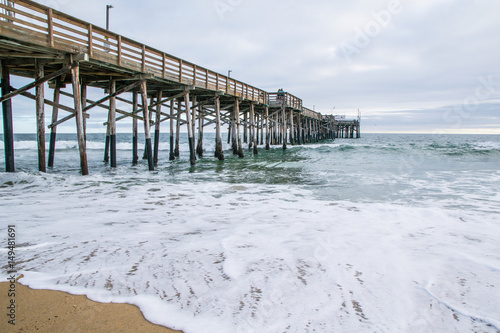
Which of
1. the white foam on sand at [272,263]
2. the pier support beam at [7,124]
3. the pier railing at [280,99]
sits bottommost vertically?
the white foam on sand at [272,263]

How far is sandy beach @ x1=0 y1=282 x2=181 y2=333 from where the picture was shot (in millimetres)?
2002

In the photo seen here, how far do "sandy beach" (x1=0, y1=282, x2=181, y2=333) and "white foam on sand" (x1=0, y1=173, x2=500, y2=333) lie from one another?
10cm

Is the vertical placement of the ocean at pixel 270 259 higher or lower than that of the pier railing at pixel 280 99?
lower

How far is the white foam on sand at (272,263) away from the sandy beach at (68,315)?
96 mm

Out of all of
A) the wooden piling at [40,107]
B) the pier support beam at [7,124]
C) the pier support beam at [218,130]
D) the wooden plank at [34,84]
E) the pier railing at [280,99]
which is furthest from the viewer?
the pier railing at [280,99]

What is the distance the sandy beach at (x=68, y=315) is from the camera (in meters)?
2.00

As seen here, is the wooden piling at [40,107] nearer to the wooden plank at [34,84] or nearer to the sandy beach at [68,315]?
the wooden plank at [34,84]

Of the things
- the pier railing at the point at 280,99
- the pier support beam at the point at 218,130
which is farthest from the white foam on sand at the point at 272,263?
the pier railing at the point at 280,99

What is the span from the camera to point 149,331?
202 centimetres

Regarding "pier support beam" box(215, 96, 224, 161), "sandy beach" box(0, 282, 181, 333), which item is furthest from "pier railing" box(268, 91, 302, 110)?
"sandy beach" box(0, 282, 181, 333)

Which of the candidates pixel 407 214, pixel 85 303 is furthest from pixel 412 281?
pixel 407 214

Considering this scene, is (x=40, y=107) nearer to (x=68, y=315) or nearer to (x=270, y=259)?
(x=68, y=315)

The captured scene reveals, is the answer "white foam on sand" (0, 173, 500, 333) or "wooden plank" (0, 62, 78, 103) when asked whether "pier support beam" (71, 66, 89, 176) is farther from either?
"white foam on sand" (0, 173, 500, 333)

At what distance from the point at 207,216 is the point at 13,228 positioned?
8.90 ft
